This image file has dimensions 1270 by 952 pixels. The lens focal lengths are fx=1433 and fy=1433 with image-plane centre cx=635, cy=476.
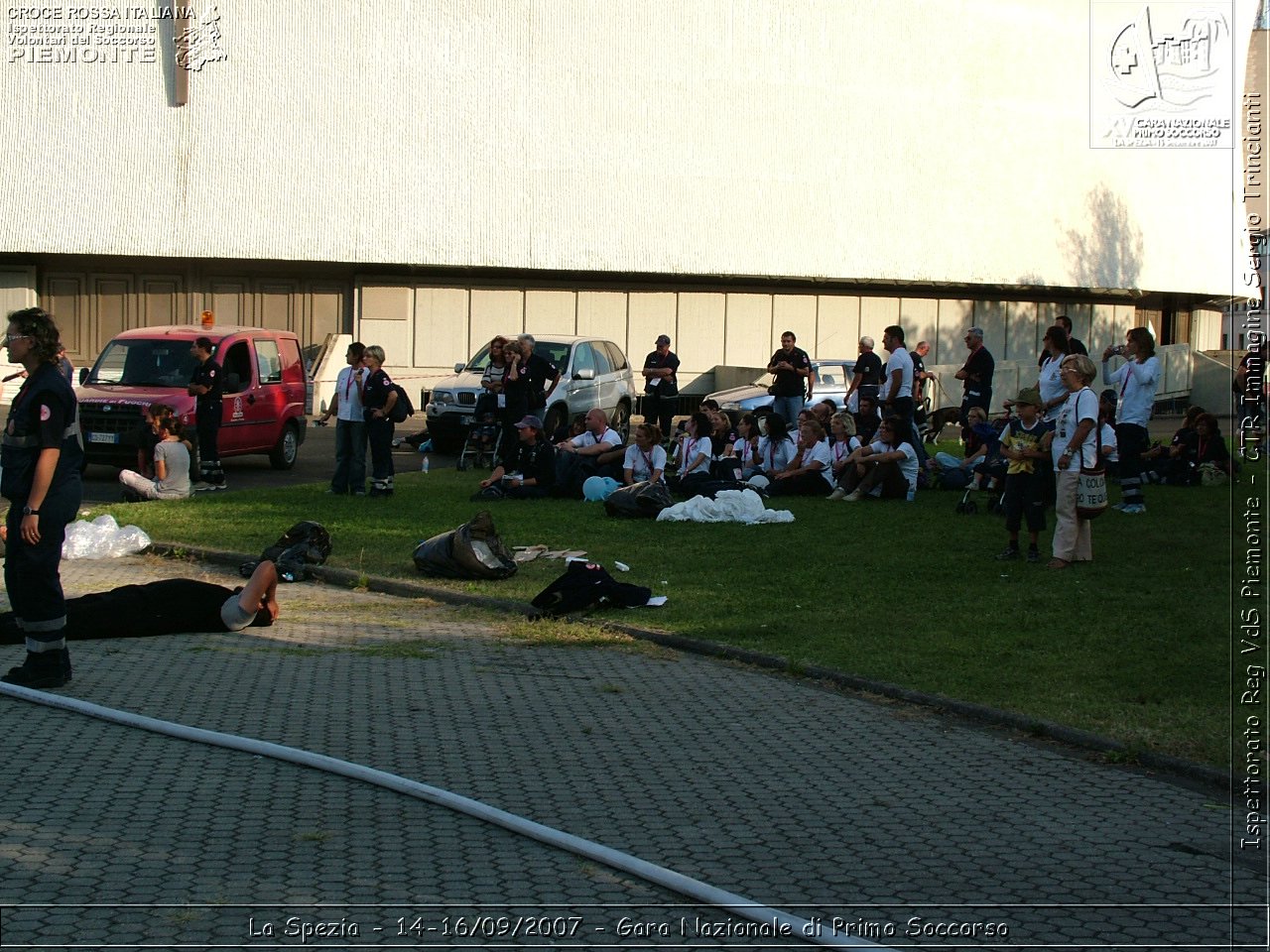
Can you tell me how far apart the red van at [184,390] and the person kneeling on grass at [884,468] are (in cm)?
823

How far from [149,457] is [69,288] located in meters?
22.1

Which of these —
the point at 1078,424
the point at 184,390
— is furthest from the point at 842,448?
the point at 184,390

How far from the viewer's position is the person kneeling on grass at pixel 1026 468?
11.8 m

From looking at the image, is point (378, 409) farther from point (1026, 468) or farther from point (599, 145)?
point (599, 145)

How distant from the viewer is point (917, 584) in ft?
37.0

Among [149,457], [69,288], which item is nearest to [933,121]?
[69,288]

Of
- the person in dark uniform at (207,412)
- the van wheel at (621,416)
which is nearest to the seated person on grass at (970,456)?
the van wheel at (621,416)

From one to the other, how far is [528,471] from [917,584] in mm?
7021

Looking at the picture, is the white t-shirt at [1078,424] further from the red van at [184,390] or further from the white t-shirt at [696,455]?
the red van at [184,390]

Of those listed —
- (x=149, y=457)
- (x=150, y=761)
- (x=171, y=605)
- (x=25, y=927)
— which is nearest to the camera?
(x=25, y=927)

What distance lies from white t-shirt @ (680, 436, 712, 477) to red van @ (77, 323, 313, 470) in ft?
20.4

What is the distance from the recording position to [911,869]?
200 inches

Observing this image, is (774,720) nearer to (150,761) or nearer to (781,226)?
(150,761)

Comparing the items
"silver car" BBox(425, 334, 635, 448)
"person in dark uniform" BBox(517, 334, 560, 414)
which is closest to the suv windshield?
"silver car" BBox(425, 334, 635, 448)
